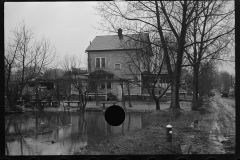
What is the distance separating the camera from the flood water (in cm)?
182

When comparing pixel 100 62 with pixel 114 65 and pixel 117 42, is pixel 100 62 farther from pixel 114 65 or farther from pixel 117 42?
pixel 117 42

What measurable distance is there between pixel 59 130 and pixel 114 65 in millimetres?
1631

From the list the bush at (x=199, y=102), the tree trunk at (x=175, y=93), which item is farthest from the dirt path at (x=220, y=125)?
the tree trunk at (x=175, y=93)

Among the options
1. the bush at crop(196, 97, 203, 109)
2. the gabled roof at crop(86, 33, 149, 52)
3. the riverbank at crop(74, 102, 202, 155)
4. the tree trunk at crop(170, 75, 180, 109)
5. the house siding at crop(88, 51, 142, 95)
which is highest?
the gabled roof at crop(86, 33, 149, 52)

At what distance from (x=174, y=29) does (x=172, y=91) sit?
0.55m

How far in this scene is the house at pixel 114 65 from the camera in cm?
195

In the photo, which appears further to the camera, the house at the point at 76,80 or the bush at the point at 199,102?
the house at the point at 76,80

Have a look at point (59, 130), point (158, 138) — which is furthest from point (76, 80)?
point (158, 138)

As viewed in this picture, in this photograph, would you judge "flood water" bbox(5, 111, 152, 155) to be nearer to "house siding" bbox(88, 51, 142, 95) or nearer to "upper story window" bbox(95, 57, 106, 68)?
"house siding" bbox(88, 51, 142, 95)

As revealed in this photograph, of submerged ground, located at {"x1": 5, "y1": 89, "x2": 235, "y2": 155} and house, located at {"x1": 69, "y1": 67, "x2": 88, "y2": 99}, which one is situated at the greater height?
house, located at {"x1": 69, "y1": 67, "x2": 88, "y2": 99}

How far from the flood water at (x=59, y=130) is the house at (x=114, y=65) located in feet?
0.92

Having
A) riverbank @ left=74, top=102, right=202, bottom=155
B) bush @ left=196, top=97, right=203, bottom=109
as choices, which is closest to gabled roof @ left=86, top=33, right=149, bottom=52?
riverbank @ left=74, top=102, right=202, bottom=155

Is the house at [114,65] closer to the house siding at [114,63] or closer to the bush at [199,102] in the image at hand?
the house siding at [114,63]

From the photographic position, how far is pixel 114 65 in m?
A: 2.10
